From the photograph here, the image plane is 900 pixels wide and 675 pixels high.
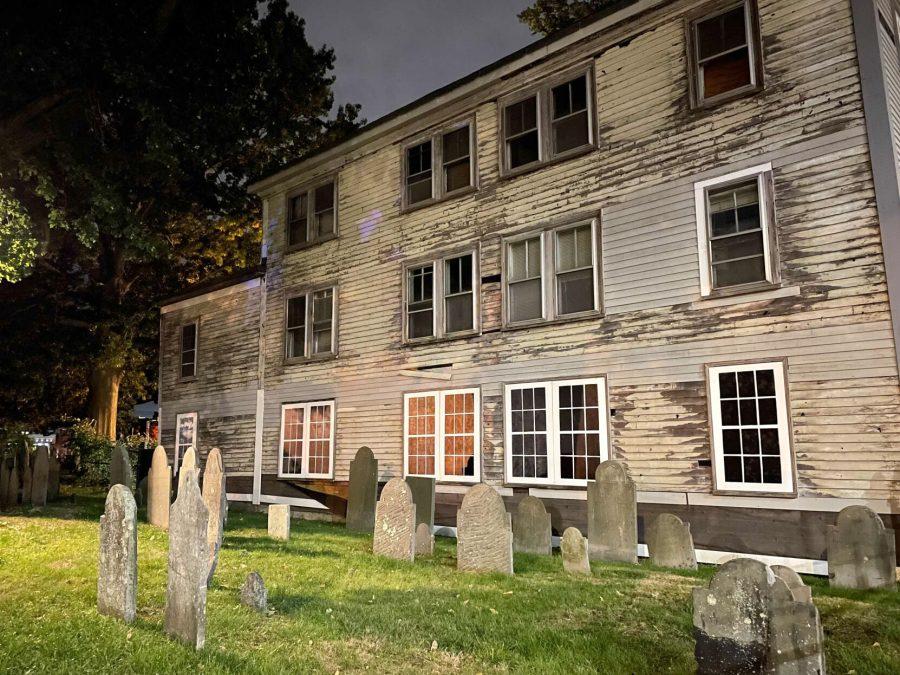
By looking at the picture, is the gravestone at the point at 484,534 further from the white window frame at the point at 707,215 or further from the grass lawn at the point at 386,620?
the white window frame at the point at 707,215

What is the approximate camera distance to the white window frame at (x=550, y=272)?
13.5 metres

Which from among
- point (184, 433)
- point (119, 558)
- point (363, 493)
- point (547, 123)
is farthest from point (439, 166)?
point (184, 433)

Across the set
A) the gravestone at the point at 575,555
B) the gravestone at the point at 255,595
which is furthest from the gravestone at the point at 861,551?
the gravestone at the point at 255,595

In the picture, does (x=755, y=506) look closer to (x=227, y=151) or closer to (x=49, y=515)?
(x=49, y=515)

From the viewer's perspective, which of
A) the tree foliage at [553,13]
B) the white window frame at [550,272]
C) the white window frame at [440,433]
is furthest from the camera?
the tree foliage at [553,13]

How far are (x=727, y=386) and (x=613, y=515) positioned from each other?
3.05m

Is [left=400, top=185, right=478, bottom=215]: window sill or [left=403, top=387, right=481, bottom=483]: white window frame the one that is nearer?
[left=403, top=387, right=481, bottom=483]: white window frame

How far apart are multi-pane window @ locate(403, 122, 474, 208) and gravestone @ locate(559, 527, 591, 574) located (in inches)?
370

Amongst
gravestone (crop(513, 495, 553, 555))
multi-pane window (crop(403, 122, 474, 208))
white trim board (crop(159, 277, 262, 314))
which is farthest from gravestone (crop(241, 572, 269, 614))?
white trim board (crop(159, 277, 262, 314))

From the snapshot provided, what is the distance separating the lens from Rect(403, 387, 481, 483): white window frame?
587 inches

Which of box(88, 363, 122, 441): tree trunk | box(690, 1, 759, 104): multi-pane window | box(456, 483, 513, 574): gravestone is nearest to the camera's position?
box(456, 483, 513, 574): gravestone

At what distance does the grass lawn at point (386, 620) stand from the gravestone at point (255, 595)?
0.36ft

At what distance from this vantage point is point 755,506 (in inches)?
429

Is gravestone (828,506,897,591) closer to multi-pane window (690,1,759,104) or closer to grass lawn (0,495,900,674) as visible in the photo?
grass lawn (0,495,900,674)
